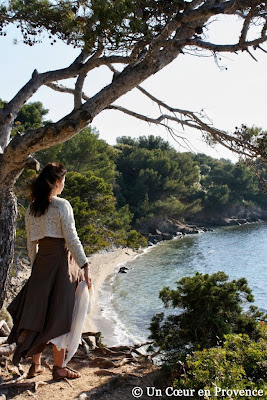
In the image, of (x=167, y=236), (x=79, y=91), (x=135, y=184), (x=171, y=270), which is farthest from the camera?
(x=135, y=184)

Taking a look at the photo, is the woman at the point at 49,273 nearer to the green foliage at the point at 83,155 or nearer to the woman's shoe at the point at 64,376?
the woman's shoe at the point at 64,376

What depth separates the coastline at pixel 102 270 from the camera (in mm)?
11488

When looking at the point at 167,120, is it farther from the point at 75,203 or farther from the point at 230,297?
the point at 75,203

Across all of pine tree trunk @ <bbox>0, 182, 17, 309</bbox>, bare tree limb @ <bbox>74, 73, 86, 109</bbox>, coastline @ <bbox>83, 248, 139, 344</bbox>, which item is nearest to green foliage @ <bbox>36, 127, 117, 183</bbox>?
coastline @ <bbox>83, 248, 139, 344</bbox>

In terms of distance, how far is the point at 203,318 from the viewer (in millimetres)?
3896

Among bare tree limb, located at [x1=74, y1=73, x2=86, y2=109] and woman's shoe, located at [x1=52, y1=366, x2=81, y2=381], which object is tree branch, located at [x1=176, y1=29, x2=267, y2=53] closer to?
bare tree limb, located at [x1=74, y1=73, x2=86, y2=109]

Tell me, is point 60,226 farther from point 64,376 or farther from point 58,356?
point 64,376

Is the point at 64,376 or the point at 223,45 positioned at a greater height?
the point at 223,45

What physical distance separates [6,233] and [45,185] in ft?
2.84

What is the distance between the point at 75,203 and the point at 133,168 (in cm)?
2623

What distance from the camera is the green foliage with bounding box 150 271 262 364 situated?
12.6 feet

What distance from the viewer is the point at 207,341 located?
377 cm

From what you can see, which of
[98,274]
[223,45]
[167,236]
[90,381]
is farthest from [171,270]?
[223,45]

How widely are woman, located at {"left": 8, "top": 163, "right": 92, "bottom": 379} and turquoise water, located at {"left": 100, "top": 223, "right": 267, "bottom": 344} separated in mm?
7614
